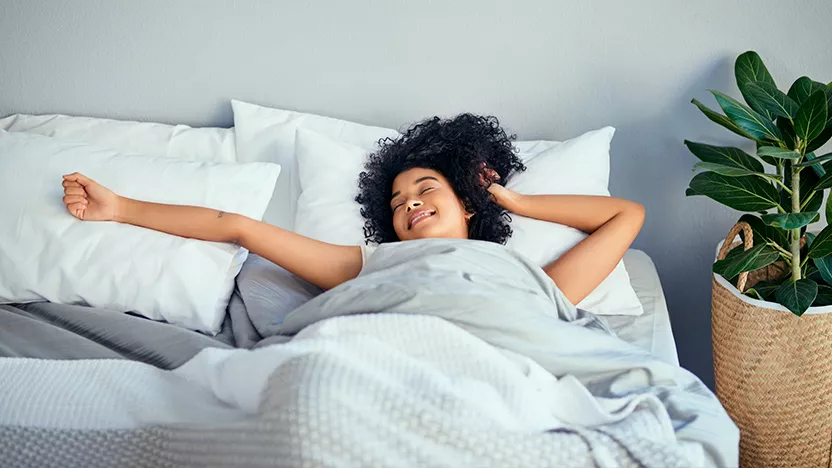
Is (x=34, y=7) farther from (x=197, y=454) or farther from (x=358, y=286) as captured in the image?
(x=197, y=454)

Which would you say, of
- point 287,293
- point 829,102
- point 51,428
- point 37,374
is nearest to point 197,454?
point 51,428

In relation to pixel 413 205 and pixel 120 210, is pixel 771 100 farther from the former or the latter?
pixel 120 210

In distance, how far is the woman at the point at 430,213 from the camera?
6.00 feet

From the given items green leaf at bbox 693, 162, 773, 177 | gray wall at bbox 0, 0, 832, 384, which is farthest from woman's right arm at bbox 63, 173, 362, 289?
green leaf at bbox 693, 162, 773, 177

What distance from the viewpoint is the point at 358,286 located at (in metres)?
1.58

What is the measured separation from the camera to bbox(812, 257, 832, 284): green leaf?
181 cm

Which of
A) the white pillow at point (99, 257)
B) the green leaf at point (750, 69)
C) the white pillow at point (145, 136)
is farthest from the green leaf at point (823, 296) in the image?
the white pillow at point (145, 136)

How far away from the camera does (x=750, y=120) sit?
1.81 metres

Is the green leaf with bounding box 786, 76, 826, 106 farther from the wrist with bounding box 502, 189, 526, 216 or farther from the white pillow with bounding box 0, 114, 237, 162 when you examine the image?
the white pillow with bounding box 0, 114, 237, 162

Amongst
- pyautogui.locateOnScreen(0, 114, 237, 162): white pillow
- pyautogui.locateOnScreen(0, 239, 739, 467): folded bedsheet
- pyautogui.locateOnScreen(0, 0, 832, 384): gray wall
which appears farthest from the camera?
pyautogui.locateOnScreen(0, 114, 237, 162): white pillow

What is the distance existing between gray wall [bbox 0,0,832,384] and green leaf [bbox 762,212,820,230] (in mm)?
466

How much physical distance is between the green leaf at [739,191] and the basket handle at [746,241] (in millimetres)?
85

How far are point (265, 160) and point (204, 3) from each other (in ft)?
1.43

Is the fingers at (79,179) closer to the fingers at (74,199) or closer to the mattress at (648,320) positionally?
the fingers at (74,199)
